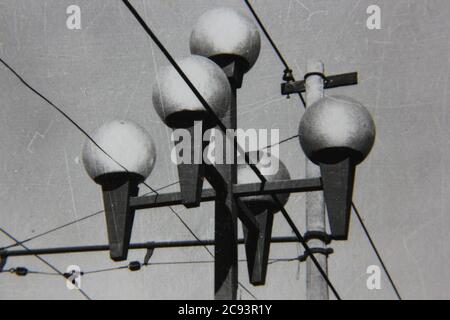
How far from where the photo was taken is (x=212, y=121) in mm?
5781

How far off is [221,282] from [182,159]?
0.85 m

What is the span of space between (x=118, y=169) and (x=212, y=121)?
91 centimetres

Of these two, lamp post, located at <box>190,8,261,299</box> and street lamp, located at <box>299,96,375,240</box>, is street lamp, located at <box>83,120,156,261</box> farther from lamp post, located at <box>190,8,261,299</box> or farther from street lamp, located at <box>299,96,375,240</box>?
street lamp, located at <box>299,96,375,240</box>

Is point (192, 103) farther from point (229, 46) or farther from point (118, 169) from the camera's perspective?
point (229, 46)

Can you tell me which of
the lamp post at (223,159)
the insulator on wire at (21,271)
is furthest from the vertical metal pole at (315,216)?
the insulator on wire at (21,271)

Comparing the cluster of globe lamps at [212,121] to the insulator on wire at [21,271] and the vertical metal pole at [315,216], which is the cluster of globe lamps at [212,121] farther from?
the insulator on wire at [21,271]

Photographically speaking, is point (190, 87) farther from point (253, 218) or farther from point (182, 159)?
point (253, 218)

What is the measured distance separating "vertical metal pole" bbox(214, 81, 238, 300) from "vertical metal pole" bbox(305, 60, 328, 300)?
134cm

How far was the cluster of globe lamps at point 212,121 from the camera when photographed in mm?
5879

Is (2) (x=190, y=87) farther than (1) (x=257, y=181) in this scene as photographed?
No

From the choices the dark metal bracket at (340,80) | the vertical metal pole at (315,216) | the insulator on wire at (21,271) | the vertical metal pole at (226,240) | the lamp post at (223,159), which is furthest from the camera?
the insulator on wire at (21,271)

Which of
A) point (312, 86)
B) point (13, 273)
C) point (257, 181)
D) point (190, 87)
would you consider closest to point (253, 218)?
point (257, 181)

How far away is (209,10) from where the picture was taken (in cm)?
700

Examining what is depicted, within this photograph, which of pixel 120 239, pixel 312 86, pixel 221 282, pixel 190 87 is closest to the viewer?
pixel 190 87
